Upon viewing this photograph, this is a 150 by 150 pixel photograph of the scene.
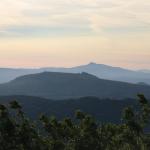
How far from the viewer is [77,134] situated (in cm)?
6284

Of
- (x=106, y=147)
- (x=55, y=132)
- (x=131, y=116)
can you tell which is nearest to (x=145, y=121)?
(x=131, y=116)

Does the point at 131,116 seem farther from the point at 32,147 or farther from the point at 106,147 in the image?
the point at 32,147

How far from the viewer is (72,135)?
62.8 metres

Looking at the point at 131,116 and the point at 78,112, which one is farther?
the point at 78,112

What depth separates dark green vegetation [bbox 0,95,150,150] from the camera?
181ft

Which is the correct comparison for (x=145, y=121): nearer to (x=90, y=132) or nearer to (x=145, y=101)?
(x=145, y=101)

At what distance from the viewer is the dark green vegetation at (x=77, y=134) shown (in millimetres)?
55062

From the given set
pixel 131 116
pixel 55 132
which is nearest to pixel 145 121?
pixel 131 116

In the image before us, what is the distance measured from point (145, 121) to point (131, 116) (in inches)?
73.0

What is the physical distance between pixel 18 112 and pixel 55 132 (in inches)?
321

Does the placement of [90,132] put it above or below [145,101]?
below

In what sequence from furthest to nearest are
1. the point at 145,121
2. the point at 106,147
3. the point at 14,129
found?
the point at 106,147
the point at 145,121
the point at 14,129

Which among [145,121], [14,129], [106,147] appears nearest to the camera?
[14,129]

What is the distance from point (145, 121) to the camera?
59156 mm
